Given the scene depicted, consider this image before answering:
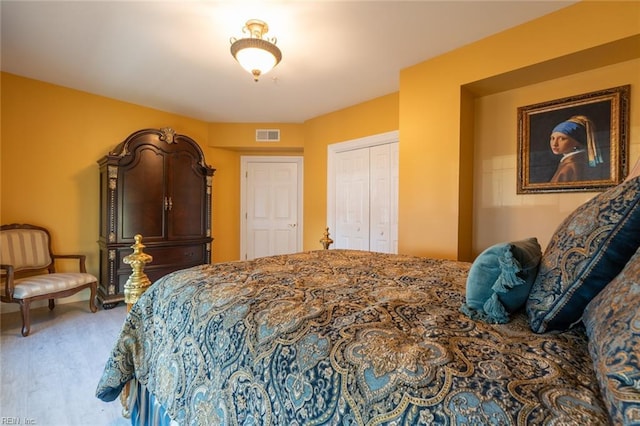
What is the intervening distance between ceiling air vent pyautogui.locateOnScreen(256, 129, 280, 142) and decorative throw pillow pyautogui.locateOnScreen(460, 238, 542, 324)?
14.4ft

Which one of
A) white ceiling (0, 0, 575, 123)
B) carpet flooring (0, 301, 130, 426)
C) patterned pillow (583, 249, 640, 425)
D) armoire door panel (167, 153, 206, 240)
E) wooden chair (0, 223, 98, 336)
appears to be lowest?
carpet flooring (0, 301, 130, 426)

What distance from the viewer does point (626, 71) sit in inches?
84.6

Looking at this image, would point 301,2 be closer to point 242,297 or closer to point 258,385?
point 242,297

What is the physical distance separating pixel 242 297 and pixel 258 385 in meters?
0.34

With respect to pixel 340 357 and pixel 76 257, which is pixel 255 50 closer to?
pixel 340 357

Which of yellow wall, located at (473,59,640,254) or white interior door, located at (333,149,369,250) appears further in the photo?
white interior door, located at (333,149,369,250)

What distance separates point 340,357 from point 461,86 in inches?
107

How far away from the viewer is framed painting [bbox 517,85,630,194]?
2168 millimetres

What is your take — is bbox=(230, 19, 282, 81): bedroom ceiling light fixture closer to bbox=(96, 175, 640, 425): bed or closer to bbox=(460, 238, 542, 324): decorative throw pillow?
bbox=(96, 175, 640, 425): bed

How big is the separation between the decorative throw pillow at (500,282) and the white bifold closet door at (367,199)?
9.06ft

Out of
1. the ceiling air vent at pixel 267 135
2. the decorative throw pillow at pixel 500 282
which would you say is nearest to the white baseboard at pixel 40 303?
the ceiling air vent at pixel 267 135

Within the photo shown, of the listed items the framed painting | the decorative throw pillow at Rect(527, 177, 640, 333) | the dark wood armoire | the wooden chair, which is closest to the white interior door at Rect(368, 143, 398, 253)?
the framed painting

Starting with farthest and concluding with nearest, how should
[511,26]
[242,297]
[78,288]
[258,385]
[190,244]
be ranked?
[190,244], [78,288], [511,26], [242,297], [258,385]

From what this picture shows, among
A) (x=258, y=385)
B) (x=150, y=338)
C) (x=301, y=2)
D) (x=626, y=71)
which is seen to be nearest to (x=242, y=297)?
(x=258, y=385)
